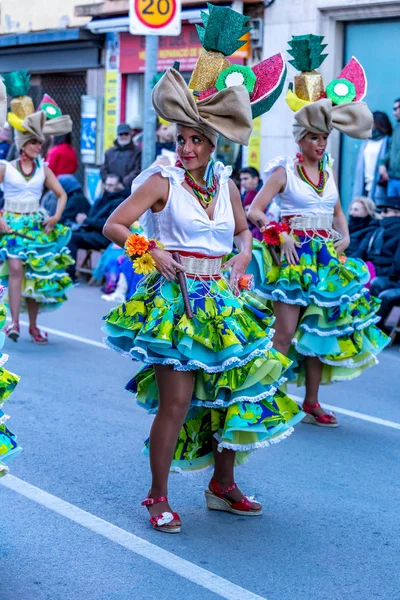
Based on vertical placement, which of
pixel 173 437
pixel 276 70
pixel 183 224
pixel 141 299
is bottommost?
pixel 173 437

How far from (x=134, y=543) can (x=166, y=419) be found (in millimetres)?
573

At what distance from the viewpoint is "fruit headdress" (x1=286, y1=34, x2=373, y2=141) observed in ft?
24.7

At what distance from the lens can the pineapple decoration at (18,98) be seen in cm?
1068

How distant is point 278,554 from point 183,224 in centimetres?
156

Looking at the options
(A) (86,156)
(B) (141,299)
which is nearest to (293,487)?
(B) (141,299)

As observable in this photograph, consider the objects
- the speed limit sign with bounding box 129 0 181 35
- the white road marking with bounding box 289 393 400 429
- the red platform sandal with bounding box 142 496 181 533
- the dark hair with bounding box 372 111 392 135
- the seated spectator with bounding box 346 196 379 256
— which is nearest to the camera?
the red platform sandal with bounding box 142 496 181 533

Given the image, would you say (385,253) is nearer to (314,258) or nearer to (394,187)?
(394,187)

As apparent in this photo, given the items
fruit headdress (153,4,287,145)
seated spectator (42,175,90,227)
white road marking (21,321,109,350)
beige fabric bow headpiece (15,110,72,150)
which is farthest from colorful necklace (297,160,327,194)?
seated spectator (42,175,90,227)

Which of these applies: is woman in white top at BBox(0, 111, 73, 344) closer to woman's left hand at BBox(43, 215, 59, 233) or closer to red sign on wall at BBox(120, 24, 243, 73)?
woman's left hand at BBox(43, 215, 59, 233)

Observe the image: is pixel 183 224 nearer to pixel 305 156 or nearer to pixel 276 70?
pixel 276 70

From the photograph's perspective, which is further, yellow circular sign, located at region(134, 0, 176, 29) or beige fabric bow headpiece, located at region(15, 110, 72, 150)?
yellow circular sign, located at region(134, 0, 176, 29)

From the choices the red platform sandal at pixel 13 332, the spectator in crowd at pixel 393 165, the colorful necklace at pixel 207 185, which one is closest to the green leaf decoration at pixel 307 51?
the colorful necklace at pixel 207 185

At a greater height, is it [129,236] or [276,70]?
[276,70]

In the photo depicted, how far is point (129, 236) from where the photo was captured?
17.6 feet
